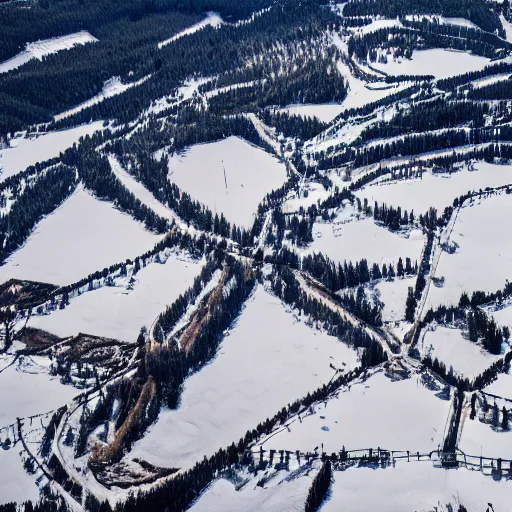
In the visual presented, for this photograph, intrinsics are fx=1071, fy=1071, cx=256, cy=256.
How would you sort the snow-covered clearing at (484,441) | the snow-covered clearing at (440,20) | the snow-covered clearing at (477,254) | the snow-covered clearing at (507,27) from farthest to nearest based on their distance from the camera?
the snow-covered clearing at (440,20)
the snow-covered clearing at (507,27)
the snow-covered clearing at (477,254)
the snow-covered clearing at (484,441)

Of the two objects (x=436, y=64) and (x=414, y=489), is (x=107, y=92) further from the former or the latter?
(x=414, y=489)

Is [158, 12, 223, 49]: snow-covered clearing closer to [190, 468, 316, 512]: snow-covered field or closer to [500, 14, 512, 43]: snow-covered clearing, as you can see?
[500, 14, 512, 43]: snow-covered clearing

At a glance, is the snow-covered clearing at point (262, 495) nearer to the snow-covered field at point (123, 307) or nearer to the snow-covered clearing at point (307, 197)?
the snow-covered field at point (123, 307)

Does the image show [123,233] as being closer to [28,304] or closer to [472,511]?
[28,304]

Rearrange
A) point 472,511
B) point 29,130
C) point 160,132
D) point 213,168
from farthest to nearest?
point 29,130 < point 160,132 < point 213,168 < point 472,511

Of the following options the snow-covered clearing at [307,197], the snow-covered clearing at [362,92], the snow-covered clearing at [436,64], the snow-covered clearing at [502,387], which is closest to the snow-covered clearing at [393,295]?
the snow-covered clearing at [502,387]

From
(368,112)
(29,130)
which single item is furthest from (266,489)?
(29,130)

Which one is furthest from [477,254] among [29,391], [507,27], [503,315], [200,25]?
[200,25]
